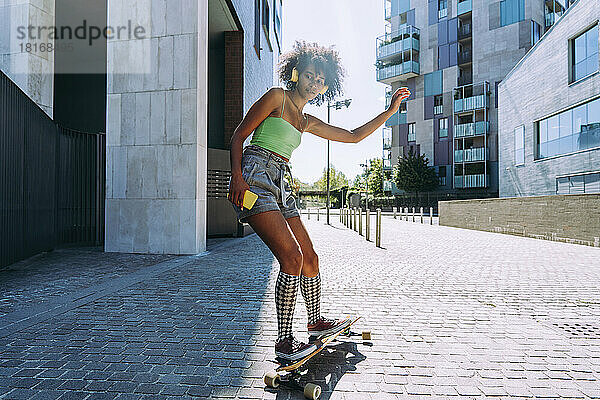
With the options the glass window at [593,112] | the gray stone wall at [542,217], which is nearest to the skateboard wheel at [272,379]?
the gray stone wall at [542,217]

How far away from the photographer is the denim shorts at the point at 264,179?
3.06 m

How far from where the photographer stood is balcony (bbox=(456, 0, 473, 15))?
46.7 meters

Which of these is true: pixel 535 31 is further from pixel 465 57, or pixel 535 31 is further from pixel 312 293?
pixel 312 293

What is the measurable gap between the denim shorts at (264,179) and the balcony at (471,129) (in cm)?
4536

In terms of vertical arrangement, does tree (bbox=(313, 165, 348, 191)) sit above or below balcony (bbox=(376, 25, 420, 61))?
below

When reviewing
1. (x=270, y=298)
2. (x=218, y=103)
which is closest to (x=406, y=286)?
(x=270, y=298)

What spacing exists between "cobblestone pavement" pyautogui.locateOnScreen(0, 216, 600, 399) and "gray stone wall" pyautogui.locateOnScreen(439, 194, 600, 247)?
5549mm

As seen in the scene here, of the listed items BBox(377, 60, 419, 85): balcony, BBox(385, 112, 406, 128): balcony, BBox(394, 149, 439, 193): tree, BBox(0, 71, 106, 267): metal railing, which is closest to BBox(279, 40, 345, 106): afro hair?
BBox(0, 71, 106, 267): metal railing

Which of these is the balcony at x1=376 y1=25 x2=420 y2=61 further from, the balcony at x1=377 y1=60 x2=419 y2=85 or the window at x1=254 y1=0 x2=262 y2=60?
the window at x1=254 y1=0 x2=262 y2=60

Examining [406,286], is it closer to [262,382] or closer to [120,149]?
[262,382]

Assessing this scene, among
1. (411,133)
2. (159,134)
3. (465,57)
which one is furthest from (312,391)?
(411,133)

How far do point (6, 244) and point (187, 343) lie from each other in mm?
5390

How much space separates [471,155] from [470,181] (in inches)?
97.9

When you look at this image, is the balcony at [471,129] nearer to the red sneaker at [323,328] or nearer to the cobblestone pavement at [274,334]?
the cobblestone pavement at [274,334]
